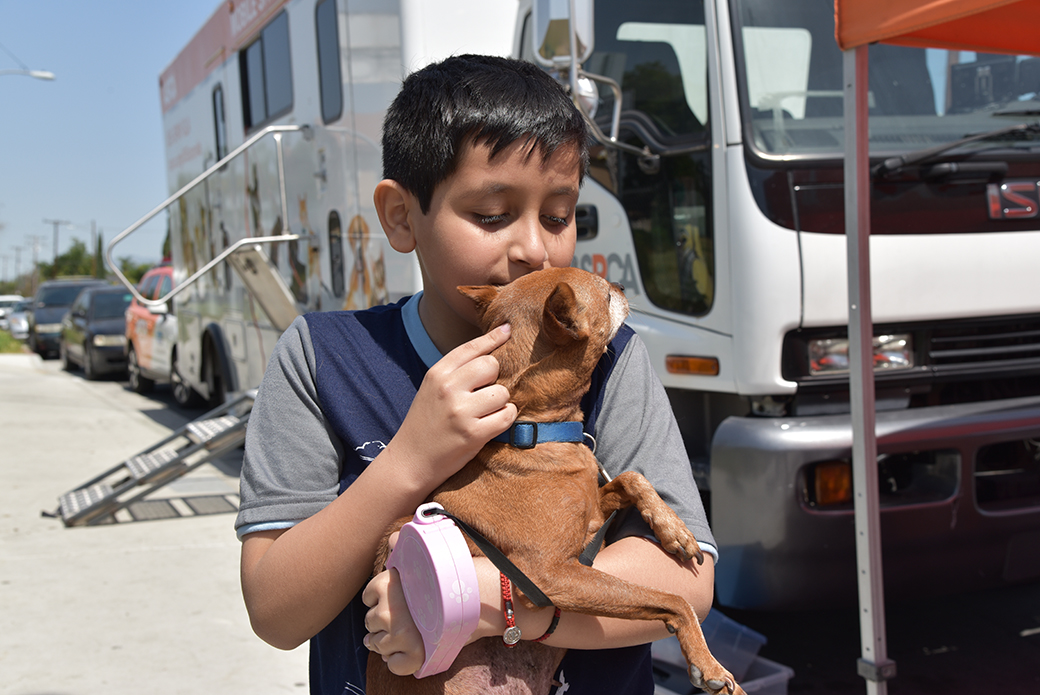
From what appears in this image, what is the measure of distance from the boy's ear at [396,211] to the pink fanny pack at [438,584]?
0.57 m

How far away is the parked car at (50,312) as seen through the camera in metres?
26.9

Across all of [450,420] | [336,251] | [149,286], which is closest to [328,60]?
[336,251]

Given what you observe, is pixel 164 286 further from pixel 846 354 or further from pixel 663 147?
pixel 846 354

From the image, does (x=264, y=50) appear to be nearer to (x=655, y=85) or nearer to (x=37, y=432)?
(x=655, y=85)

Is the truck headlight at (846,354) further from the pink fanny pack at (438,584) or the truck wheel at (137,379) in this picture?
the truck wheel at (137,379)

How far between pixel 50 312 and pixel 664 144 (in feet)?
95.4

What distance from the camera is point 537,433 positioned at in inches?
55.9

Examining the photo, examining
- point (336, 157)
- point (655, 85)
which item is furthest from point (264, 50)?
point (655, 85)

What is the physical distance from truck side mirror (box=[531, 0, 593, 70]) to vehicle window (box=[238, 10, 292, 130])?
3.50m

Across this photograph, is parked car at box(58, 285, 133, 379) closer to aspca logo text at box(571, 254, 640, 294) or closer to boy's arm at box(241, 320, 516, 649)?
aspca logo text at box(571, 254, 640, 294)

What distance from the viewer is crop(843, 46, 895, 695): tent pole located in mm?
2703

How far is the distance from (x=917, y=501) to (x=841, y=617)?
1.62 meters

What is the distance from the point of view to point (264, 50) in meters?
6.73

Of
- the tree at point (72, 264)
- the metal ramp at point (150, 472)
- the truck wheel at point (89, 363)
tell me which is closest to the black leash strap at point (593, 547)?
the metal ramp at point (150, 472)
